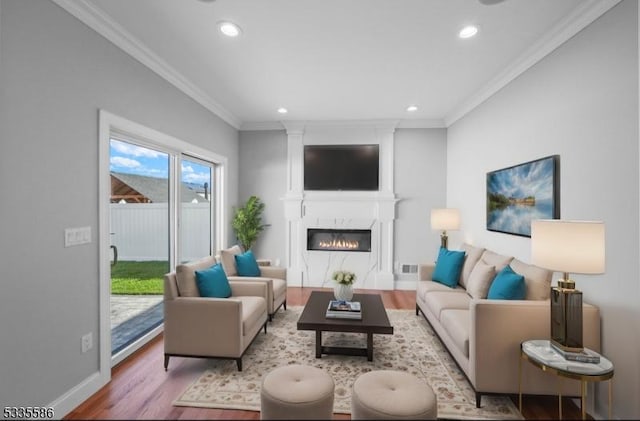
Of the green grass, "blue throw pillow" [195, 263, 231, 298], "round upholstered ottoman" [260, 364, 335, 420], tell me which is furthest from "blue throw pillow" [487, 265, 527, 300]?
the green grass

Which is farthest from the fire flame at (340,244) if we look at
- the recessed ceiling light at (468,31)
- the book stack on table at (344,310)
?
the recessed ceiling light at (468,31)

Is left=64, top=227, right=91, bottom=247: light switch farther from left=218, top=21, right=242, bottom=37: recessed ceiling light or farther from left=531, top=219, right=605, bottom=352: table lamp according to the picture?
left=531, top=219, right=605, bottom=352: table lamp

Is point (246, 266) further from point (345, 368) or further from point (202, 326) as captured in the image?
point (345, 368)

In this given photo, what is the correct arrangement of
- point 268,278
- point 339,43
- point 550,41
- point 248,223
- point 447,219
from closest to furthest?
point 550,41, point 339,43, point 268,278, point 447,219, point 248,223

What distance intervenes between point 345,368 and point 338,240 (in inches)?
106

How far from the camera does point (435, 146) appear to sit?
488cm

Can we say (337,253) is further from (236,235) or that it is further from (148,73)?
(148,73)

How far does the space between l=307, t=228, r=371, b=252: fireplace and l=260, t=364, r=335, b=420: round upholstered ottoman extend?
342 cm

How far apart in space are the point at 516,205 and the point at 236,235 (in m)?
4.00

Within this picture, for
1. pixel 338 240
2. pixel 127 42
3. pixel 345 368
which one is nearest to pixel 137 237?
pixel 127 42

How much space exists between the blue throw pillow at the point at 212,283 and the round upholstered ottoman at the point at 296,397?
1.30 metres

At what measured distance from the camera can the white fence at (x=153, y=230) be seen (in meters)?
2.68

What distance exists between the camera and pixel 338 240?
5.03 m

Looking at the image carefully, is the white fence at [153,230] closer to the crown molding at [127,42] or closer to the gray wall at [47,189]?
the gray wall at [47,189]
